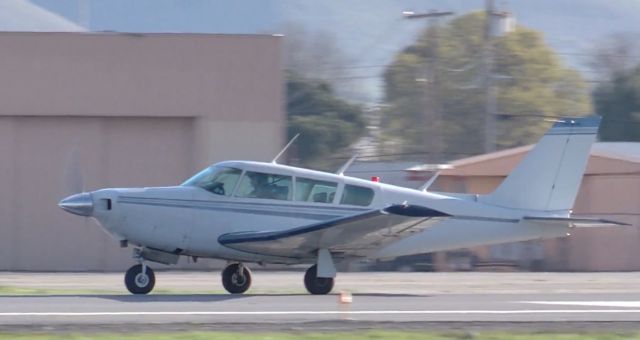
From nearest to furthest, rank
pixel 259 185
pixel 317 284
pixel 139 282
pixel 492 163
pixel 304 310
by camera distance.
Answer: pixel 304 310 → pixel 139 282 → pixel 317 284 → pixel 259 185 → pixel 492 163

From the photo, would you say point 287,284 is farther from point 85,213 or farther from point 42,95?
point 42,95

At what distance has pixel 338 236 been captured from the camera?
17406 mm

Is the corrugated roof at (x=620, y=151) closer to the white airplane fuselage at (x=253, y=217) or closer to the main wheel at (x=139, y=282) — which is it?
the white airplane fuselage at (x=253, y=217)

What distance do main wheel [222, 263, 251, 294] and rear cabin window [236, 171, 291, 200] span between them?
1.22 m

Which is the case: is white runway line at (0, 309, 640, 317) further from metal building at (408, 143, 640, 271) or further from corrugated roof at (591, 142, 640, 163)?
metal building at (408, 143, 640, 271)

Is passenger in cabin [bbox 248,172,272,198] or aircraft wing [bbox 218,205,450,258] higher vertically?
passenger in cabin [bbox 248,172,272,198]

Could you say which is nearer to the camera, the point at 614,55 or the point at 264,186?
the point at 264,186

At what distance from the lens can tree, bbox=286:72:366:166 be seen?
5531 centimetres

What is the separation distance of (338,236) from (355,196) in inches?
37.7

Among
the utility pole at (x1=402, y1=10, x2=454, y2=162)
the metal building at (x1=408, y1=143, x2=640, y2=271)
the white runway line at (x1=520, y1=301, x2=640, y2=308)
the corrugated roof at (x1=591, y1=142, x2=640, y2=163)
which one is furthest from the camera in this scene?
the utility pole at (x1=402, y1=10, x2=454, y2=162)

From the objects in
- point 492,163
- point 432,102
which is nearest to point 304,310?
point 492,163

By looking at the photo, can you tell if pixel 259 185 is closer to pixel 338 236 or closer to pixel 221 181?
pixel 221 181

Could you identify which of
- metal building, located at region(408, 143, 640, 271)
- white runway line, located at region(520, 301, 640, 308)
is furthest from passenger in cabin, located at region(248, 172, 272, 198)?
metal building, located at region(408, 143, 640, 271)

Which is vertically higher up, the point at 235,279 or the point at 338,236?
the point at 338,236
